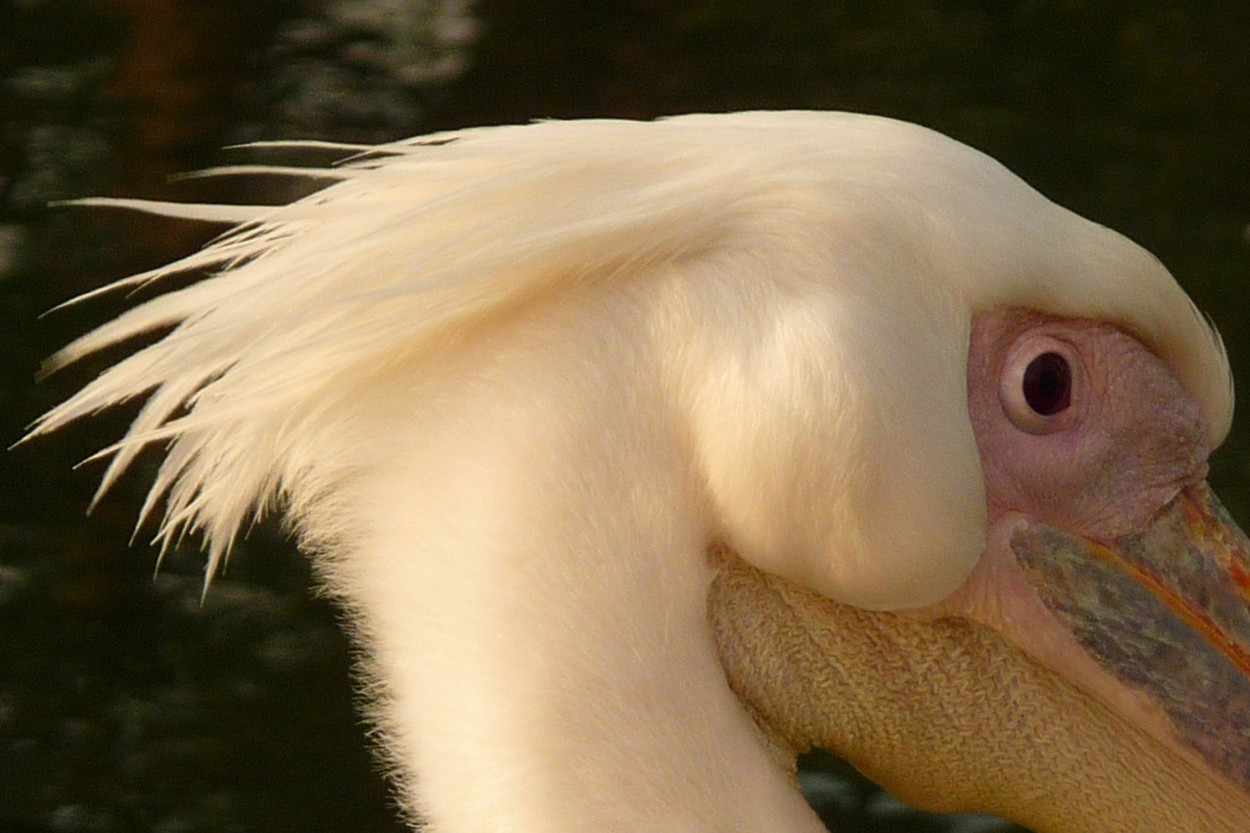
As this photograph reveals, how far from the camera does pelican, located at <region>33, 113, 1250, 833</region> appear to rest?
1.85 meters

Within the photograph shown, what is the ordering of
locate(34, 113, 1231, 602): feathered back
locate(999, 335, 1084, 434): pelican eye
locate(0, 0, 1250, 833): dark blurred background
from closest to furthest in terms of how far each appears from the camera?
locate(34, 113, 1231, 602): feathered back < locate(999, 335, 1084, 434): pelican eye < locate(0, 0, 1250, 833): dark blurred background

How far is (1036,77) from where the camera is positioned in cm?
772

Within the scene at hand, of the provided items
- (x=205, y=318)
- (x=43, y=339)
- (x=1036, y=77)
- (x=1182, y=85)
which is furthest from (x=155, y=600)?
(x=1182, y=85)

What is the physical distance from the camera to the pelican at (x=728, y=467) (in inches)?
73.0

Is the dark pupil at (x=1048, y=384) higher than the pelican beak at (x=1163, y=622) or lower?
higher

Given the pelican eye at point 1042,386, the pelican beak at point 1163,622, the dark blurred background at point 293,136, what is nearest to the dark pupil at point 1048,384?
the pelican eye at point 1042,386

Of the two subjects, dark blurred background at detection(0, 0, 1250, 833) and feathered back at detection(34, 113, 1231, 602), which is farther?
dark blurred background at detection(0, 0, 1250, 833)

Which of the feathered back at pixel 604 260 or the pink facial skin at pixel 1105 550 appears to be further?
the pink facial skin at pixel 1105 550

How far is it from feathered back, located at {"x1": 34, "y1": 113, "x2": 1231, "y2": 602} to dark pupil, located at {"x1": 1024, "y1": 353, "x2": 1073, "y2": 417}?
0.06 meters

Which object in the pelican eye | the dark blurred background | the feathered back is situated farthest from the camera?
the dark blurred background

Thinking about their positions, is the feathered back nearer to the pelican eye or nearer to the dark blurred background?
the pelican eye

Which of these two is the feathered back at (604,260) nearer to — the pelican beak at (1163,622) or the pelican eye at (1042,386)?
the pelican eye at (1042,386)

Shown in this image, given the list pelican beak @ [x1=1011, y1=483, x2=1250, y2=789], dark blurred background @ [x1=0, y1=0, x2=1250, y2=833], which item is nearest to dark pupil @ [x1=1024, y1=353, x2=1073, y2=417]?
pelican beak @ [x1=1011, y1=483, x2=1250, y2=789]

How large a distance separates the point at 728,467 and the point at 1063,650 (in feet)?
1.45
